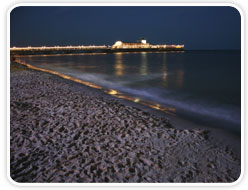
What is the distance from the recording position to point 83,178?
3.91 meters

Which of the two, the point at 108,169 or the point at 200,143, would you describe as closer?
the point at 108,169

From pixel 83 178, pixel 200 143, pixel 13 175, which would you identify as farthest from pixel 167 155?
pixel 13 175

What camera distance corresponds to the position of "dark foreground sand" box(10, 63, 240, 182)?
407 cm

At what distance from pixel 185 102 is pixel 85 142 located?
688cm

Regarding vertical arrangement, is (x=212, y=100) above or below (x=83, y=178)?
above

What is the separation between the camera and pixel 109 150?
4.84 meters

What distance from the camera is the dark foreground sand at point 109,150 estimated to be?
13.3 feet
